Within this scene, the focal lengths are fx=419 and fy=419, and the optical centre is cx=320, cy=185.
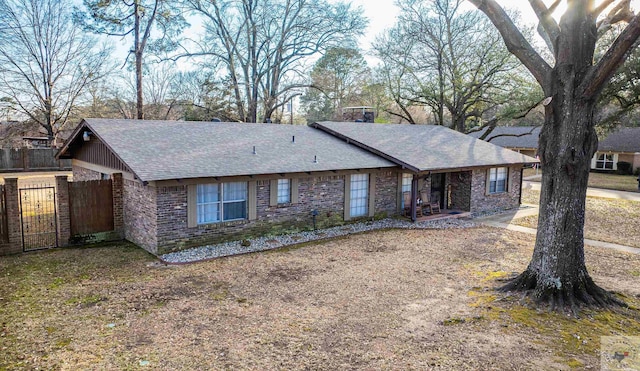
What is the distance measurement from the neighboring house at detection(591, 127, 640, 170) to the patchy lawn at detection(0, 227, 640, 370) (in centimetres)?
3013

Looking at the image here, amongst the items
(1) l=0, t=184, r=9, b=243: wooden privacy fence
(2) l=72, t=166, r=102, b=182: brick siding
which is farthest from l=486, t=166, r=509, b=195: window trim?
(1) l=0, t=184, r=9, b=243: wooden privacy fence

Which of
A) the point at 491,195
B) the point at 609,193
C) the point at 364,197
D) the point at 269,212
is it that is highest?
the point at 364,197

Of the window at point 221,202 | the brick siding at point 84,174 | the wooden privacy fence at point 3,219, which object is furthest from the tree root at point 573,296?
the brick siding at point 84,174

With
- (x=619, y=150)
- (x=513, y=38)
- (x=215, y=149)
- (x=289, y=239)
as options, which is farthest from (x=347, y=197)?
(x=619, y=150)

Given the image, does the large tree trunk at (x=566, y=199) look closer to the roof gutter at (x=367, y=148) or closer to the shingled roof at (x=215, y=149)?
the roof gutter at (x=367, y=148)

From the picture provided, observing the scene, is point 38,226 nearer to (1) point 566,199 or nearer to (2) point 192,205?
(2) point 192,205

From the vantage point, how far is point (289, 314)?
24.0ft

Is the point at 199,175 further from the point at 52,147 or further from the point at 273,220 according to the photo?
the point at 52,147

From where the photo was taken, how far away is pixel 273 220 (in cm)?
1316

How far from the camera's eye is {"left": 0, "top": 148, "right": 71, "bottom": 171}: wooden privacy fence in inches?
1148

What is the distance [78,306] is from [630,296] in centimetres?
1059

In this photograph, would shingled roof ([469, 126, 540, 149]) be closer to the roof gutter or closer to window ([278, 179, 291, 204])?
the roof gutter

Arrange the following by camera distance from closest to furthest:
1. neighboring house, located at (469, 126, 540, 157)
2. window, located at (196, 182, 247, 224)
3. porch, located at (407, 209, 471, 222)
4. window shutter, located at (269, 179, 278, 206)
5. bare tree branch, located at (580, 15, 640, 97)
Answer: bare tree branch, located at (580, 15, 640, 97) < window, located at (196, 182, 247, 224) < window shutter, located at (269, 179, 278, 206) < porch, located at (407, 209, 471, 222) < neighboring house, located at (469, 126, 540, 157)

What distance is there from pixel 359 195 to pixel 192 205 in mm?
6278
